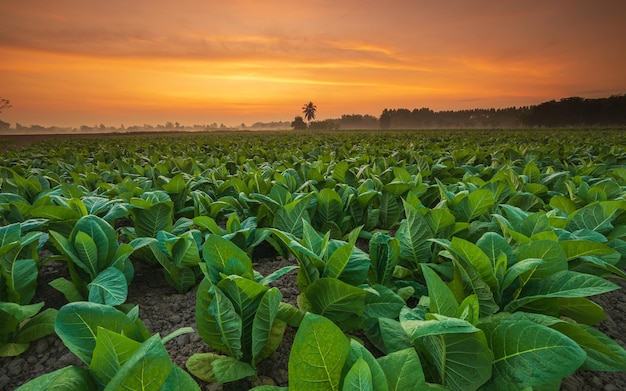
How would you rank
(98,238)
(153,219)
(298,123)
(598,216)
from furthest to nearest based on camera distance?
(298,123) → (153,219) → (598,216) → (98,238)

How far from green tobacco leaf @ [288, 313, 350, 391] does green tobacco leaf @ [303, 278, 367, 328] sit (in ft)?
1.48

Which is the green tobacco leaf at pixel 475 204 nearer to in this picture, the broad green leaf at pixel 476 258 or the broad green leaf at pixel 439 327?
the broad green leaf at pixel 476 258

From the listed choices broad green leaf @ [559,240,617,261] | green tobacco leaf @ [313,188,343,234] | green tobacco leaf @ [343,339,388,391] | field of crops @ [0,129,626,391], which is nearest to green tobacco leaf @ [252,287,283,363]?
field of crops @ [0,129,626,391]

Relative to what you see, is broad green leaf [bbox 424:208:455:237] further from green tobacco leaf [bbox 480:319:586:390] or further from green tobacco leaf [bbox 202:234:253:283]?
green tobacco leaf [bbox 202:234:253:283]

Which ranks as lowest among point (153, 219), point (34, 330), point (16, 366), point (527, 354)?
point (16, 366)

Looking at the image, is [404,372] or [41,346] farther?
[41,346]

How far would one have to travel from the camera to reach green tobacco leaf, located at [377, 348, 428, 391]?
1.02 m

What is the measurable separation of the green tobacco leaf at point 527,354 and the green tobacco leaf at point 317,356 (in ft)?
1.95

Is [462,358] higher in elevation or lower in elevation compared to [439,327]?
lower

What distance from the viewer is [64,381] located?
3.07 feet

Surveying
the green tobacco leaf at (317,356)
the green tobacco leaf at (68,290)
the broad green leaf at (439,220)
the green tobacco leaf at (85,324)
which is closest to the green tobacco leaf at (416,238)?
the broad green leaf at (439,220)

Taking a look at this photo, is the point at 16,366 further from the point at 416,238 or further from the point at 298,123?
the point at 298,123

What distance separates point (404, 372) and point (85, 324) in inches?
38.9

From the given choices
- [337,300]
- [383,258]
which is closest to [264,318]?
[337,300]
